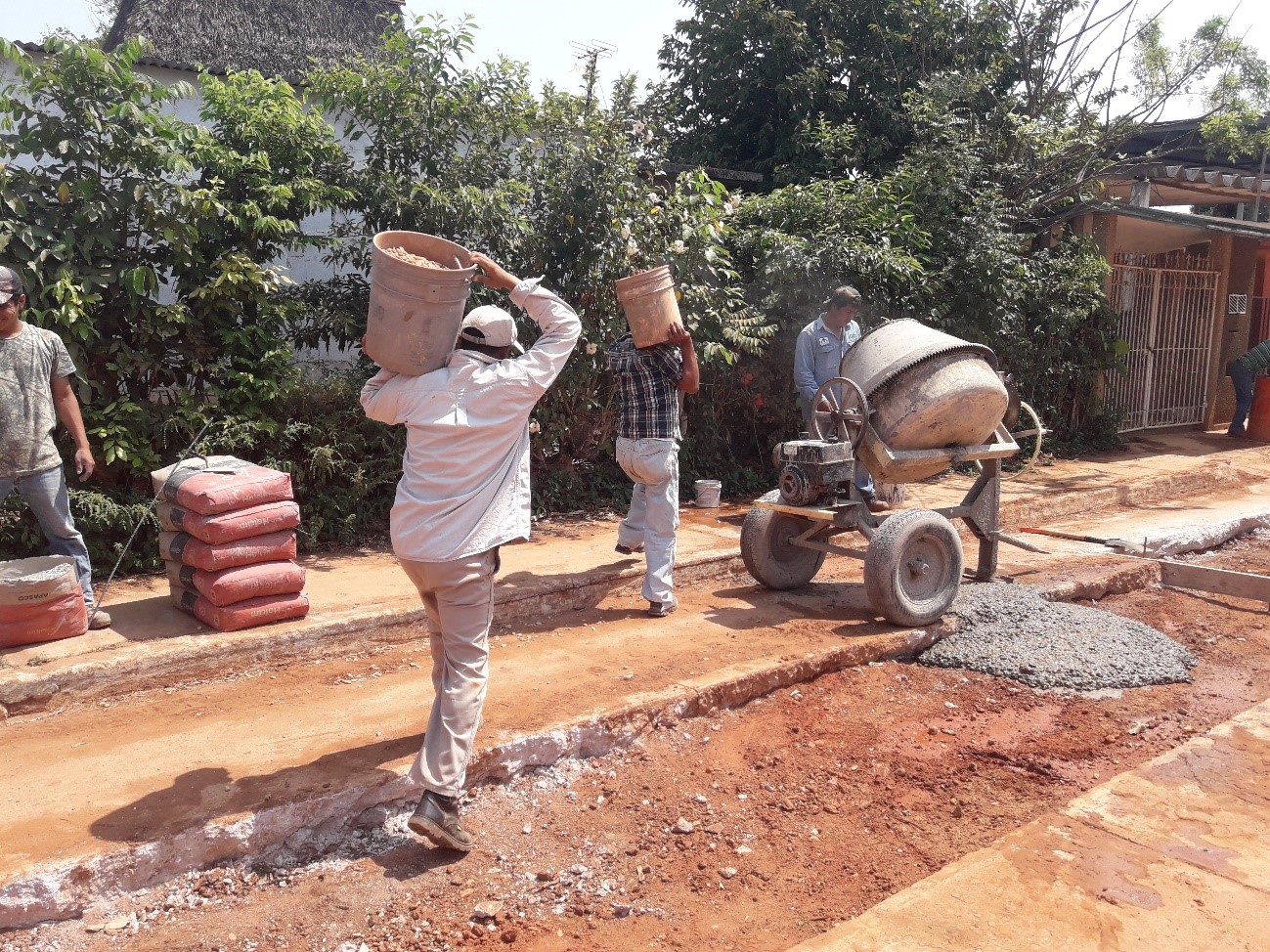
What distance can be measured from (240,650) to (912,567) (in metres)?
3.79

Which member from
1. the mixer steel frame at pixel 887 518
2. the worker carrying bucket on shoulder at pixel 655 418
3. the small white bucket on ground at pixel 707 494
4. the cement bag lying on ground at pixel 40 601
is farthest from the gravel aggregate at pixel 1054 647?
the cement bag lying on ground at pixel 40 601

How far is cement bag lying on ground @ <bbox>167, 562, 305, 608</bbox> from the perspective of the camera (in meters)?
5.23

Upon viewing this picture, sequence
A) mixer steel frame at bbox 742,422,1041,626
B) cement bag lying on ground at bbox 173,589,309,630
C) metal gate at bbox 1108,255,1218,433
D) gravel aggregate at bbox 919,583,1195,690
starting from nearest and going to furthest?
cement bag lying on ground at bbox 173,589,309,630 < gravel aggregate at bbox 919,583,1195,690 < mixer steel frame at bbox 742,422,1041,626 < metal gate at bbox 1108,255,1218,433

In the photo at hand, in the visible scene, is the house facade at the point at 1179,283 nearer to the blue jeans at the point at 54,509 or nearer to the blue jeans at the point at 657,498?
the blue jeans at the point at 657,498

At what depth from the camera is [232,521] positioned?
525cm

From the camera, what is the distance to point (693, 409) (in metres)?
9.44

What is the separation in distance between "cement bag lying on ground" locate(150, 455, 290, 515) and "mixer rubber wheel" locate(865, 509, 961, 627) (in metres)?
3.31

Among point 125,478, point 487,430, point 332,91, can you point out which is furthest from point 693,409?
point 487,430

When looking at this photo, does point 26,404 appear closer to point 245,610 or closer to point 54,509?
point 54,509

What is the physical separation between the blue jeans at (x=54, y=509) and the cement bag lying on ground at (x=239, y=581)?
422mm

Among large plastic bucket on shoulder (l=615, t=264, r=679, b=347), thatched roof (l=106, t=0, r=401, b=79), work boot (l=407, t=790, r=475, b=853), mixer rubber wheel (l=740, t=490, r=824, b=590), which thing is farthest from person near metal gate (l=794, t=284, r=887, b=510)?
thatched roof (l=106, t=0, r=401, b=79)

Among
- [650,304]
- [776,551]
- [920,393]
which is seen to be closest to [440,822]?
[650,304]

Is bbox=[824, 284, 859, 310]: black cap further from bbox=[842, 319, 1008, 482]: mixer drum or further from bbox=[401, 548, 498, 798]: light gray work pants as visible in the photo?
bbox=[401, 548, 498, 798]: light gray work pants

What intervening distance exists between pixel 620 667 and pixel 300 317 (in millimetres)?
3536
